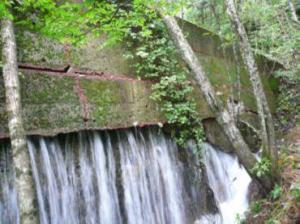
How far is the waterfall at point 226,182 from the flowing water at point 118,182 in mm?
17

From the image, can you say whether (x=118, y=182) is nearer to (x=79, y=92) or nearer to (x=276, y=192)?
(x=79, y=92)

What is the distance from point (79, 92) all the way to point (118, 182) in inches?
55.0

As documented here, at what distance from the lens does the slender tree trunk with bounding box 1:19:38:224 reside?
308 cm

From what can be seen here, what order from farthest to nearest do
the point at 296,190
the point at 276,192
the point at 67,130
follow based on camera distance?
the point at 276,192, the point at 296,190, the point at 67,130

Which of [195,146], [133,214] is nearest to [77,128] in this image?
[133,214]

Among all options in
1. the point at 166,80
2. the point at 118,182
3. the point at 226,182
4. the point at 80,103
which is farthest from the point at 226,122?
the point at 80,103

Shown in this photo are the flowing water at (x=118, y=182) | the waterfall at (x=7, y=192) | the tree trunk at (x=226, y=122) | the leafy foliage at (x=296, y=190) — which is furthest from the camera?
the tree trunk at (x=226, y=122)

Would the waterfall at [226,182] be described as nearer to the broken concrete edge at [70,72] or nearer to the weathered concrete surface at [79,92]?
the weathered concrete surface at [79,92]

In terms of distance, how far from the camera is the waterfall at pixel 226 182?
6.26 m

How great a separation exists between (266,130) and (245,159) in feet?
1.85

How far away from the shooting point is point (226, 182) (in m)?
6.65

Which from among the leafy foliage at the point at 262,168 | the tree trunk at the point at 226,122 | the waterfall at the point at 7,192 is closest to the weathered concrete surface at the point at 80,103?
the waterfall at the point at 7,192

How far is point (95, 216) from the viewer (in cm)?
470

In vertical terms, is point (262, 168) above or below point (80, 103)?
below
